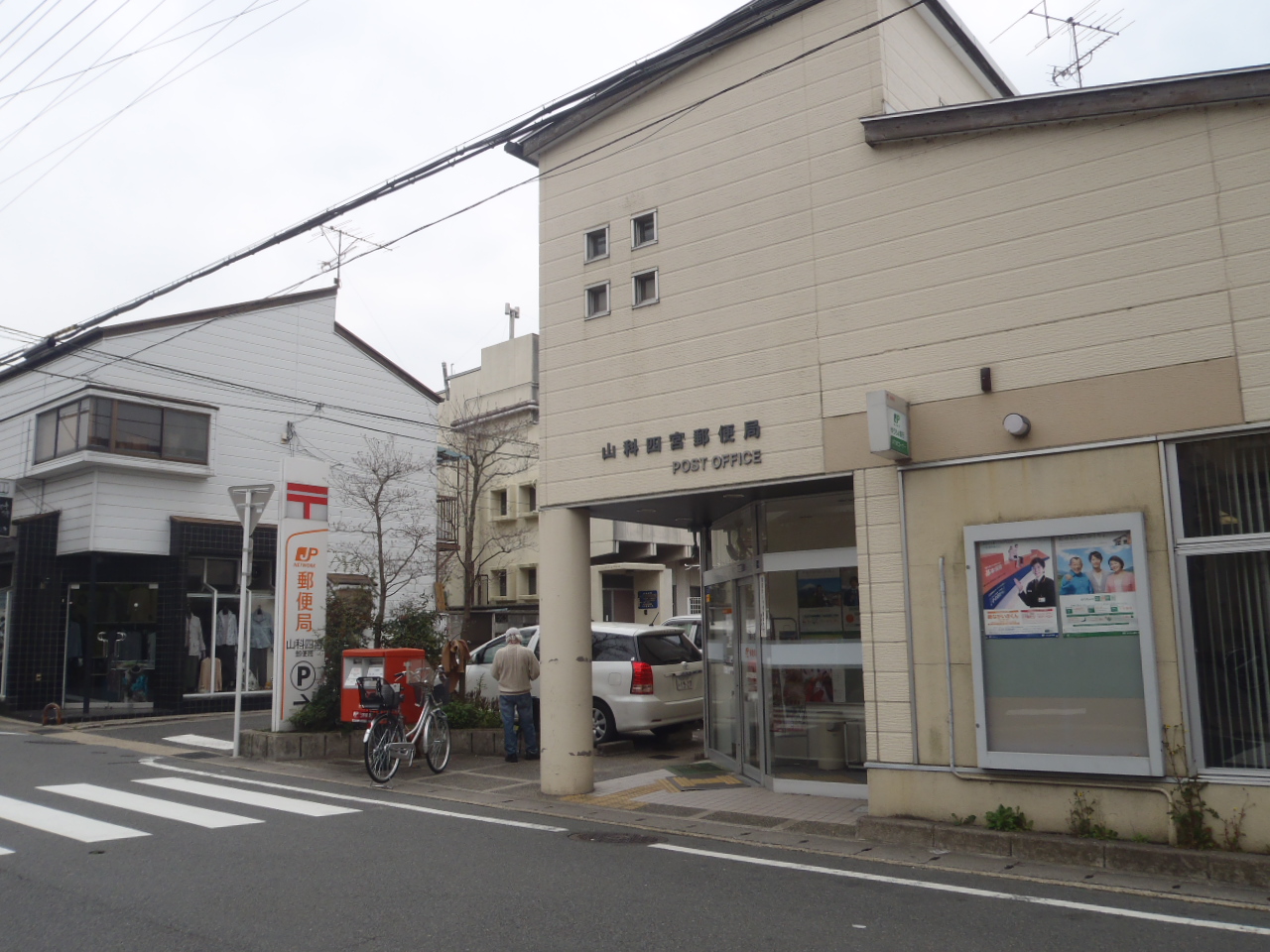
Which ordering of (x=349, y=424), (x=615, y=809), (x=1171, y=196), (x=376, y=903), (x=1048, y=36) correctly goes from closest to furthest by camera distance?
1. (x=376, y=903)
2. (x=1171, y=196)
3. (x=615, y=809)
4. (x=1048, y=36)
5. (x=349, y=424)

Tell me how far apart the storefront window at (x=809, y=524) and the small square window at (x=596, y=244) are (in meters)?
3.19

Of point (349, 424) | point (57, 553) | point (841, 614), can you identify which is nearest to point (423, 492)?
point (349, 424)

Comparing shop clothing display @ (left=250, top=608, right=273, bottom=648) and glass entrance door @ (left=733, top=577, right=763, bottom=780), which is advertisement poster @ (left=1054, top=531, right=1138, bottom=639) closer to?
glass entrance door @ (left=733, top=577, right=763, bottom=780)

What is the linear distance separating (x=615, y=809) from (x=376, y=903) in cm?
380

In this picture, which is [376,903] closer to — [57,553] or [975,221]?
[975,221]

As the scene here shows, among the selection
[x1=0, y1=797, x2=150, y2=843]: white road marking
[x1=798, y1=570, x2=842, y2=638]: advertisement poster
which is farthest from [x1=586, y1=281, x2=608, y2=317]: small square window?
[x1=0, y1=797, x2=150, y2=843]: white road marking

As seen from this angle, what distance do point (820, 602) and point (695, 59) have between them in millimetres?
5456

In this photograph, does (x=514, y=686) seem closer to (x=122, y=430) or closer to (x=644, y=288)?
(x=644, y=288)

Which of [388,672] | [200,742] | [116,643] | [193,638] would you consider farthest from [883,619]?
[116,643]

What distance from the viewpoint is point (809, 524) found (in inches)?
390

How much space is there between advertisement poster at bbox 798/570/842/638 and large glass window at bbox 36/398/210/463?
15.9 m

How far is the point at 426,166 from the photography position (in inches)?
416

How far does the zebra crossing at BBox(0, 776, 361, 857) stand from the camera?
8102 millimetres

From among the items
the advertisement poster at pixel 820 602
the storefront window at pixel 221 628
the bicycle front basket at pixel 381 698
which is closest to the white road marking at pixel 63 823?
the bicycle front basket at pixel 381 698
